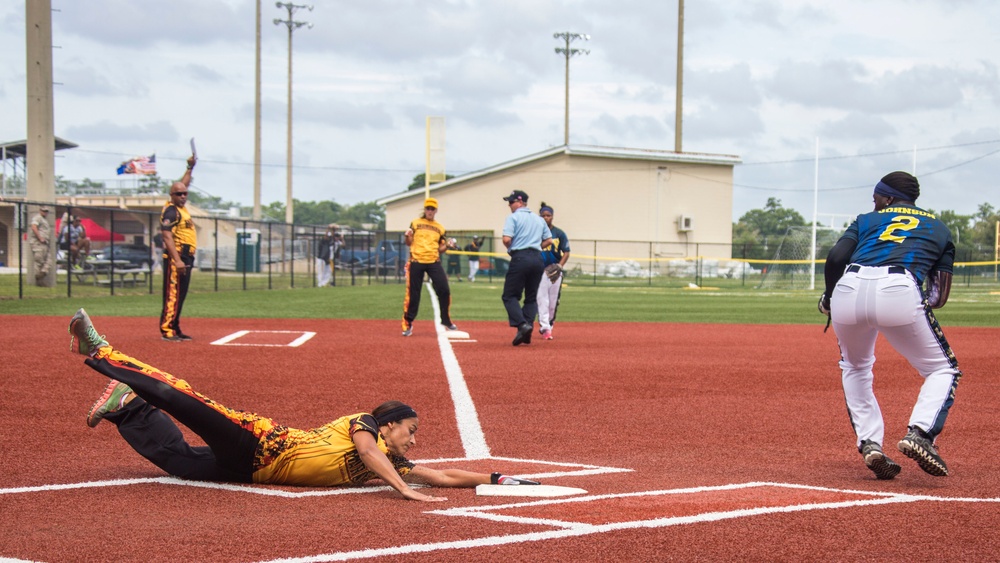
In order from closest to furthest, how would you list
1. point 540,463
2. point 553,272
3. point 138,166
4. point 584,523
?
point 584,523, point 540,463, point 553,272, point 138,166

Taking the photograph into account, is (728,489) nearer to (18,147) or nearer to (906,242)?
(906,242)

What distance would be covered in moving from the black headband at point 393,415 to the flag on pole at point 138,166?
216 feet

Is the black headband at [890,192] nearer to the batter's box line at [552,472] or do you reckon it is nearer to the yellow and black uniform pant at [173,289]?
the batter's box line at [552,472]

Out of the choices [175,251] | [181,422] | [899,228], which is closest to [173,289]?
[175,251]

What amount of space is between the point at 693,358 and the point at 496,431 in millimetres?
5739

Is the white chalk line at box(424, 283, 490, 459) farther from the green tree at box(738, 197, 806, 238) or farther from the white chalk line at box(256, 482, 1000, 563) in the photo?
the green tree at box(738, 197, 806, 238)

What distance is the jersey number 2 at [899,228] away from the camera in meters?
6.16

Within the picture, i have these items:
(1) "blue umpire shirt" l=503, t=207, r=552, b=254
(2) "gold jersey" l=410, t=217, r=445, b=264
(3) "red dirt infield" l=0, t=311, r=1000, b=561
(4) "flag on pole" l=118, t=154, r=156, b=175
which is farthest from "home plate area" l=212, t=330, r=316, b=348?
(4) "flag on pole" l=118, t=154, r=156, b=175

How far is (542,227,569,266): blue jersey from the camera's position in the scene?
15617mm

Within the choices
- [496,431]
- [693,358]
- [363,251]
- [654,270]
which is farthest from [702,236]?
[496,431]

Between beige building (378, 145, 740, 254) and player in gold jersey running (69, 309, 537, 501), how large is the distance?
1994 inches

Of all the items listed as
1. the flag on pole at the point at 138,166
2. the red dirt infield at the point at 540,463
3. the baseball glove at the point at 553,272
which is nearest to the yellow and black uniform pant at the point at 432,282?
the red dirt infield at the point at 540,463

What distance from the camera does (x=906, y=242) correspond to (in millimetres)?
6129

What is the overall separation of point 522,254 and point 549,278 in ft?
3.79
